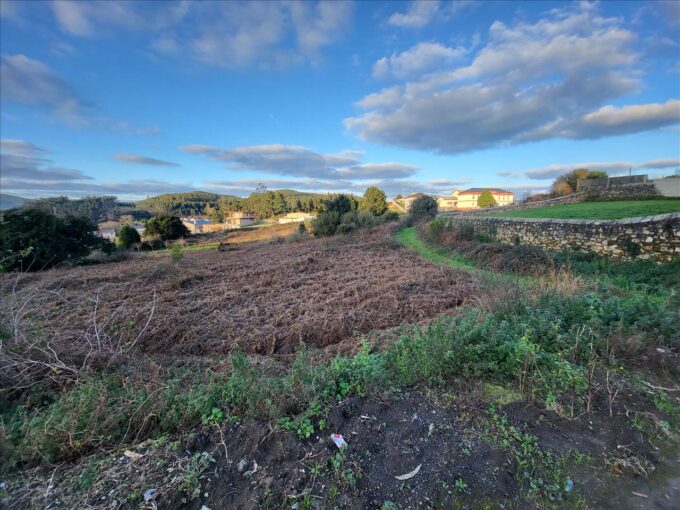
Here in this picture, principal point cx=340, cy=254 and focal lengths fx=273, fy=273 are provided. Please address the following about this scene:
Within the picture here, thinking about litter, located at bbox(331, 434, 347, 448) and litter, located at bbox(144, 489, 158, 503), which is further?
litter, located at bbox(331, 434, 347, 448)

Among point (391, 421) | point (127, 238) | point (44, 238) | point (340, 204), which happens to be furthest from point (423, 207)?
point (127, 238)

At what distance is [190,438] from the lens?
1.82 metres

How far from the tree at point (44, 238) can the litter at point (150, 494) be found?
1632cm

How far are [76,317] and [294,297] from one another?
15.2 feet

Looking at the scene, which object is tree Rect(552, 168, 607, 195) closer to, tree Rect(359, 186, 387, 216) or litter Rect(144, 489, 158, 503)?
tree Rect(359, 186, 387, 216)

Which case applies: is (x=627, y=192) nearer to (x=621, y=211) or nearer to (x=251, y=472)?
(x=621, y=211)

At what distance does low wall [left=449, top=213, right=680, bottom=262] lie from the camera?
5.88 meters

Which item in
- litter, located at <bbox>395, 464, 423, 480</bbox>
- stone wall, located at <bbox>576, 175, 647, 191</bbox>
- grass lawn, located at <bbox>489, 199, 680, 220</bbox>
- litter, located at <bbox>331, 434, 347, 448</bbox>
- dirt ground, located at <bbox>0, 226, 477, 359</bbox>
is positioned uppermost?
stone wall, located at <bbox>576, 175, 647, 191</bbox>

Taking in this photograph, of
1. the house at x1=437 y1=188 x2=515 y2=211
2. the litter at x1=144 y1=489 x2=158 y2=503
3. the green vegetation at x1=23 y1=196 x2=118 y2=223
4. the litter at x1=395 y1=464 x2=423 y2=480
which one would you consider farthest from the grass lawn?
the green vegetation at x1=23 y1=196 x2=118 y2=223

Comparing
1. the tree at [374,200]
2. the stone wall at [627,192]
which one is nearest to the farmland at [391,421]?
the stone wall at [627,192]

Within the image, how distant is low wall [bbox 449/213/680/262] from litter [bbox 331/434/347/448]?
813 centimetres

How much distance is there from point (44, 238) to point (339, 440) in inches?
814

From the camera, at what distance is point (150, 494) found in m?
1.47

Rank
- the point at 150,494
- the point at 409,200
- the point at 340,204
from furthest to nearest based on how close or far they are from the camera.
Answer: the point at 409,200
the point at 340,204
the point at 150,494
